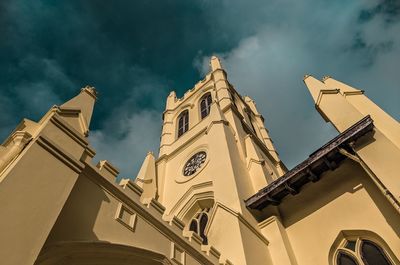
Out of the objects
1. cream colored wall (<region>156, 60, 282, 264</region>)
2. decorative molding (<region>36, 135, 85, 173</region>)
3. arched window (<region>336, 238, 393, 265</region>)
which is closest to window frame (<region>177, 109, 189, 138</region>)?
cream colored wall (<region>156, 60, 282, 264</region>)

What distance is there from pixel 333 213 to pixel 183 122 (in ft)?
50.0

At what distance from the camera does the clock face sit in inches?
619

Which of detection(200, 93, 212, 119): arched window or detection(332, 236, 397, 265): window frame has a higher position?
detection(200, 93, 212, 119): arched window

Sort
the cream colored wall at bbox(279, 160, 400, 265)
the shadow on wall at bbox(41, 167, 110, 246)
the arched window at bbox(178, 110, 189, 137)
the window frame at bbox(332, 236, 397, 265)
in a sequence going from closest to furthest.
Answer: the shadow on wall at bbox(41, 167, 110, 246)
the window frame at bbox(332, 236, 397, 265)
the cream colored wall at bbox(279, 160, 400, 265)
the arched window at bbox(178, 110, 189, 137)

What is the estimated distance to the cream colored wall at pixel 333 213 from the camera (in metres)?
7.88

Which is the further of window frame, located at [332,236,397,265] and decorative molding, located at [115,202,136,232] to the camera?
window frame, located at [332,236,397,265]

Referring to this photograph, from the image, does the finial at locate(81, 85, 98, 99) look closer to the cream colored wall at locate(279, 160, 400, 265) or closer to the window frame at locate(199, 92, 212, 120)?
the cream colored wall at locate(279, 160, 400, 265)

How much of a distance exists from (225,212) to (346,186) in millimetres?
3502

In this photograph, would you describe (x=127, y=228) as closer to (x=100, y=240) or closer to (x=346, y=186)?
(x=100, y=240)

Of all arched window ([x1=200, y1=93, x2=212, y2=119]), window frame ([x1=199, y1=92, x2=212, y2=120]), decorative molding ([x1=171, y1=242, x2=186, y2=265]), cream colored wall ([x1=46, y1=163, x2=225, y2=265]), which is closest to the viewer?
cream colored wall ([x1=46, y1=163, x2=225, y2=265])

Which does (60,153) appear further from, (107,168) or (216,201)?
(216,201)

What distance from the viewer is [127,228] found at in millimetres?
5891

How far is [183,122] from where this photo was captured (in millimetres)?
23109

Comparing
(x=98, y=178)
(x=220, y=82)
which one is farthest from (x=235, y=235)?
(x=220, y=82)
